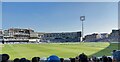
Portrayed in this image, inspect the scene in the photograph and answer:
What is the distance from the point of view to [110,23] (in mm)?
7945

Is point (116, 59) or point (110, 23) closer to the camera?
point (116, 59)

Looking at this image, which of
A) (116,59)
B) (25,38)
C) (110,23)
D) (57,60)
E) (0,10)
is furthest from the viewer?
(25,38)

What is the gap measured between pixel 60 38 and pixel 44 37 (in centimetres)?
206

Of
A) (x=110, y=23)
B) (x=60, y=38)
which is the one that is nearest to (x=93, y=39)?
(x=60, y=38)

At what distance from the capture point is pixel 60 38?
30.3 metres

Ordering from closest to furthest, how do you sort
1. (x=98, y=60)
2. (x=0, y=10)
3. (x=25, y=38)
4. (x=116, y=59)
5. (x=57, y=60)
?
(x=57, y=60), (x=116, y=59), (x=98, y=60), (x=0, y=10), (x=25, y=38)

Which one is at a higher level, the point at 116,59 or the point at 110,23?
the point at 110,23

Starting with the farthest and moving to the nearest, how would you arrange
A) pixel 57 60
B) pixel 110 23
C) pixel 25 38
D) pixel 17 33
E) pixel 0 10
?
pixel 25 38, pixel 17 33, pixel 110 23, pixel 0 10, pixel 57 60

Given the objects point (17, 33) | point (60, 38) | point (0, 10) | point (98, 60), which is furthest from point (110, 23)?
point (60, 38)

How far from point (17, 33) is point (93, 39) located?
33.1ft

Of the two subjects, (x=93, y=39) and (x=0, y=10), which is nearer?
(x=0, y=10)

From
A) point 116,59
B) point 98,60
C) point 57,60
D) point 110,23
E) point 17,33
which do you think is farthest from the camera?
point 17,33

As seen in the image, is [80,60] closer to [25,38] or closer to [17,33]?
[17,33]

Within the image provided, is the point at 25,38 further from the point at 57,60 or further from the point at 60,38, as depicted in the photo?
the point at 57,60
